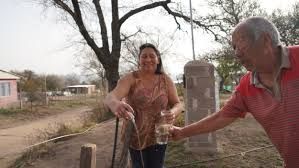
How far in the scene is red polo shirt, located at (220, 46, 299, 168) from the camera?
2.26 meters

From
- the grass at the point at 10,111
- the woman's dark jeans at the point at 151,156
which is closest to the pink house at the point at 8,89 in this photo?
the grass at the point at 10,111

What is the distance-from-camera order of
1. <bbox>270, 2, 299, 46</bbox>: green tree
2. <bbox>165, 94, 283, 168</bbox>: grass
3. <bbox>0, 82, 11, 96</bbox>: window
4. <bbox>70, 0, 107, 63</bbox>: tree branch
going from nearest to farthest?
<bbox>165, 94, 283, 168</bbox>: grass
<bbox>70, 0, 107, 63</bbox>: tree branch
<bbox>270, 2, 299, 46</bbox>: green tree
<bbox>0, 82, 11, 96</bbox>: window

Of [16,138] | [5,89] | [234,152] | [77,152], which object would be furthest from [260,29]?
[5,89]

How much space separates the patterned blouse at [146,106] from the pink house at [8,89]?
38.3 metres

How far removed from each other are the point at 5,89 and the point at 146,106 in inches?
1614

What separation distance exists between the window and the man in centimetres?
4112

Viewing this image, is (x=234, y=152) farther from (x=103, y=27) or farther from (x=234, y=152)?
(x=103, y=27)

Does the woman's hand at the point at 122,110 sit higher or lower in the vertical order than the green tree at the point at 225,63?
lower

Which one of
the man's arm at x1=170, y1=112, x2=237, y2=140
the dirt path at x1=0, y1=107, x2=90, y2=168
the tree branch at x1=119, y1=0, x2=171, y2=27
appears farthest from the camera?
the tree branch at x1=119, y1=0, x2=171, y2=27

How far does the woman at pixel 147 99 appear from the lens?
3.61 meters

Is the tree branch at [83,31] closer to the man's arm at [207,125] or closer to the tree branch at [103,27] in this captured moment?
the tree branch at [103,27]

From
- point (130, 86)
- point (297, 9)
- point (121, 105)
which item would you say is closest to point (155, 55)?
point (130, 86)

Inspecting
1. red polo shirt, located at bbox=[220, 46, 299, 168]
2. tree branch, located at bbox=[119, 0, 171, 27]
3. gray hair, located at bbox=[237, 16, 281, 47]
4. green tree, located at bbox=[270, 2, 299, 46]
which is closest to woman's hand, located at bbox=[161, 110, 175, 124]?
red polo shirt, located at bbox=[220, 46, 299, 168]

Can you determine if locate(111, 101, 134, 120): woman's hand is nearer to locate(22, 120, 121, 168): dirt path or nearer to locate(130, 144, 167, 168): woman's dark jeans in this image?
locate(130, 144, 167, 168): woman's dark jeans
